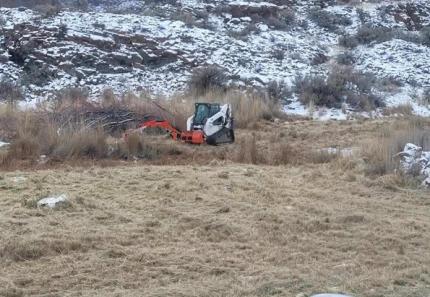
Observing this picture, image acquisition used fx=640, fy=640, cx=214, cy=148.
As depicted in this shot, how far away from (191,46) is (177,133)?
33.7 ft

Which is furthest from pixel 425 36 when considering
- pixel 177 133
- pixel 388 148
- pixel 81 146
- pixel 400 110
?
pixel 81 146

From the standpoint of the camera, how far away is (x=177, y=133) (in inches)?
494

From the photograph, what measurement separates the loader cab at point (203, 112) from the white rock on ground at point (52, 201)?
5.71 metres

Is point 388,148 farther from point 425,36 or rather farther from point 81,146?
point 425,36

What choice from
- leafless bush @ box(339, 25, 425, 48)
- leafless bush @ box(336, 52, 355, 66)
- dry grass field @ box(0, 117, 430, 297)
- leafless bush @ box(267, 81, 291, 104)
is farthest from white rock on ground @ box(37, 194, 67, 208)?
leafless bush @ box(339, 25, 425, 48)

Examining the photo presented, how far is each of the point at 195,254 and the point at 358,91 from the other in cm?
1528

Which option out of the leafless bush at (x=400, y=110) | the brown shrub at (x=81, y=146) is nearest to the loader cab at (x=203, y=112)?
the brown shrub at (x=81, y=146)

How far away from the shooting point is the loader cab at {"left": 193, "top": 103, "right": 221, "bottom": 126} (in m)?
12.4

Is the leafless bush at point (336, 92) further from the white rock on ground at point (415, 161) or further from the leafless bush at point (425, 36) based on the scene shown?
the white rock on ground at point (415, 161)

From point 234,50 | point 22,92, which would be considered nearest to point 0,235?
point 22,92

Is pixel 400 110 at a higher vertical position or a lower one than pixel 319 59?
lower

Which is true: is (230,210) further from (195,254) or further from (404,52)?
(404,52)

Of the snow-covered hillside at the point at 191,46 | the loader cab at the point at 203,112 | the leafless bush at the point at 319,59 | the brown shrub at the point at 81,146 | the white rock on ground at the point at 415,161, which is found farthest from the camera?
the leafless bush at the point at 319,59

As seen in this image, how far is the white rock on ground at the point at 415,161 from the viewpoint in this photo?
8.62m
